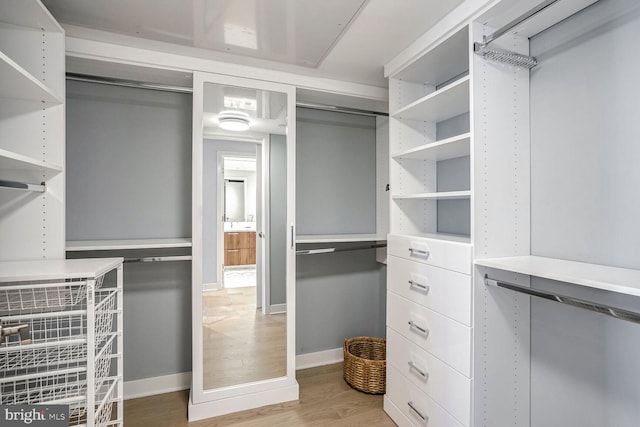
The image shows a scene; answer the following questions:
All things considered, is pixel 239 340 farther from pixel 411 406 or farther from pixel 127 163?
pixel 127 163

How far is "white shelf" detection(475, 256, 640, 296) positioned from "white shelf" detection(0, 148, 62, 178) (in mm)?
1896

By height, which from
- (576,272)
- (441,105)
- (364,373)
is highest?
(441,105)

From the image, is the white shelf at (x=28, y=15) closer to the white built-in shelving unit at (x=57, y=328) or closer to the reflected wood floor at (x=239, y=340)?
the white built-in shelving unit at (x=57, y=328)

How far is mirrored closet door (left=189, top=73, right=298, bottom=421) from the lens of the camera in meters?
2.14

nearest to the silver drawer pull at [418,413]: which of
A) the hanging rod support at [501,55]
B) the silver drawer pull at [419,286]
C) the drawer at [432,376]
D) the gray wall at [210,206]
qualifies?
the drawer at [432,376]

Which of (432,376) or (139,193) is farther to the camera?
(139,193)

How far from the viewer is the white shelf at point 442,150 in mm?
1673

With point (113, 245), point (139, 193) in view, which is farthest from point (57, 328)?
point (139, 193)

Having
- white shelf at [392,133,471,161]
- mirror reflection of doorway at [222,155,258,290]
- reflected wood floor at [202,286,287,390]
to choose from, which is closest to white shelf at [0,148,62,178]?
mirror reflection of doorway at [222,155,258,290]

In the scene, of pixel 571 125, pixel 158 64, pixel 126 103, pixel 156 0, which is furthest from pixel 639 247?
pixel 126 103

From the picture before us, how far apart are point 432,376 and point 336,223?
1449mm

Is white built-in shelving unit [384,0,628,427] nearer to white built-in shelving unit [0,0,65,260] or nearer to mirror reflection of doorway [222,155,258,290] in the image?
mirror reflection of doorway [222,155,258,290]

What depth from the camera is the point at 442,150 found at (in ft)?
6.37

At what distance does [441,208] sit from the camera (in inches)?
90.8
